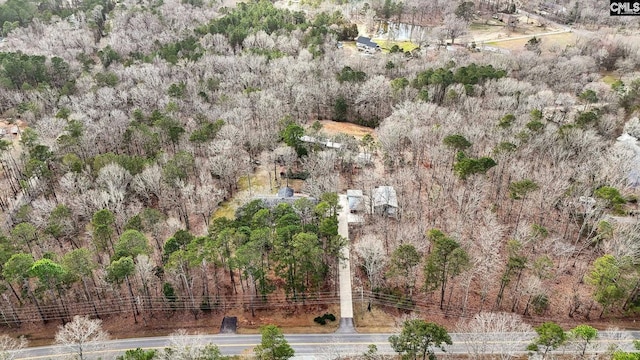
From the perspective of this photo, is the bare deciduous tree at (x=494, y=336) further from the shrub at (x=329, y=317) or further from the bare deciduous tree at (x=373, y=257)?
the shrub at (x=329, y=317)

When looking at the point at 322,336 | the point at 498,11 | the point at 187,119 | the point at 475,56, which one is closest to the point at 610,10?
the point at 498,11

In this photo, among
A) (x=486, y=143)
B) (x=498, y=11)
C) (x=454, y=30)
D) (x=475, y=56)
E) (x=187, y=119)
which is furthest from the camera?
(x=498, y=11)

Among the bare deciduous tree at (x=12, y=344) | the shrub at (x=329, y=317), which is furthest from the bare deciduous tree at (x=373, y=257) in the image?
the bare deciduous tree at (x=12, y=344)

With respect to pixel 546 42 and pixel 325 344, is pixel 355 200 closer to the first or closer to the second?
pixel 325 344

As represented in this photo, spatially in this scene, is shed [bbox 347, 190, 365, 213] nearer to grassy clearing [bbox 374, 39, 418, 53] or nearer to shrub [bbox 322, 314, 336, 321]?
shrub [bbox 322, 314, 336, 321]

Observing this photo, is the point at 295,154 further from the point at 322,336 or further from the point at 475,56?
the point at 475,56

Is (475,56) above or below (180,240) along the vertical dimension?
above

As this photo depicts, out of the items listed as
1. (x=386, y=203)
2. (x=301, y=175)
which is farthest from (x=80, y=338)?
(x=301, y=175)
